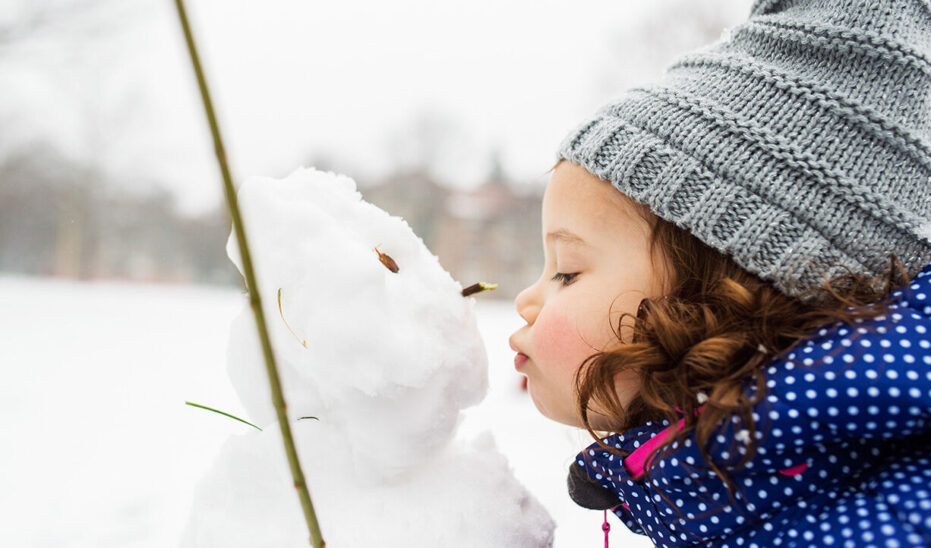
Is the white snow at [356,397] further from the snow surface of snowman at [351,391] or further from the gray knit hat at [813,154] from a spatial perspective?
the gray knit hat at [813,154]

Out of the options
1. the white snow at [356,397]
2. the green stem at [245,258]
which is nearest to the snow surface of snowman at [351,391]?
the white snow at [356,397]

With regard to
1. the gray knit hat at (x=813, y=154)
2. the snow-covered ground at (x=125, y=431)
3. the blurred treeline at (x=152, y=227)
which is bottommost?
the blurred treeline at (x=152, y=227)

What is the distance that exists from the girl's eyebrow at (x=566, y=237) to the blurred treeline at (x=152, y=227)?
202 centimetres

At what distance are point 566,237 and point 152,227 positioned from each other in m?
4.48

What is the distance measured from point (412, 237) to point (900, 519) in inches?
20.8

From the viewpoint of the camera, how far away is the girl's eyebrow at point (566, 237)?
692mm

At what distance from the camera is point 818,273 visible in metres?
0.60

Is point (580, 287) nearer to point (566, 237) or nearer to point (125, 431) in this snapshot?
point (566, 237)

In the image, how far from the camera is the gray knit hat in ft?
1.99

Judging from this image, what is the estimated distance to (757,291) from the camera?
62 centimetres

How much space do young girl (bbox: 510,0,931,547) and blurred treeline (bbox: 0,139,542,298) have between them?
6.80ft

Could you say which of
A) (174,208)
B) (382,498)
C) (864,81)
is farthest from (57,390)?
(174,208)

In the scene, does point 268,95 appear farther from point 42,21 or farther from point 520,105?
point 520,105

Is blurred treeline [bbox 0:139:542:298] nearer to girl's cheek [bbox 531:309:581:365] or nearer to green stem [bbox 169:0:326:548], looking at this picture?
girl's cheek [bbox 531:309:581:365]
